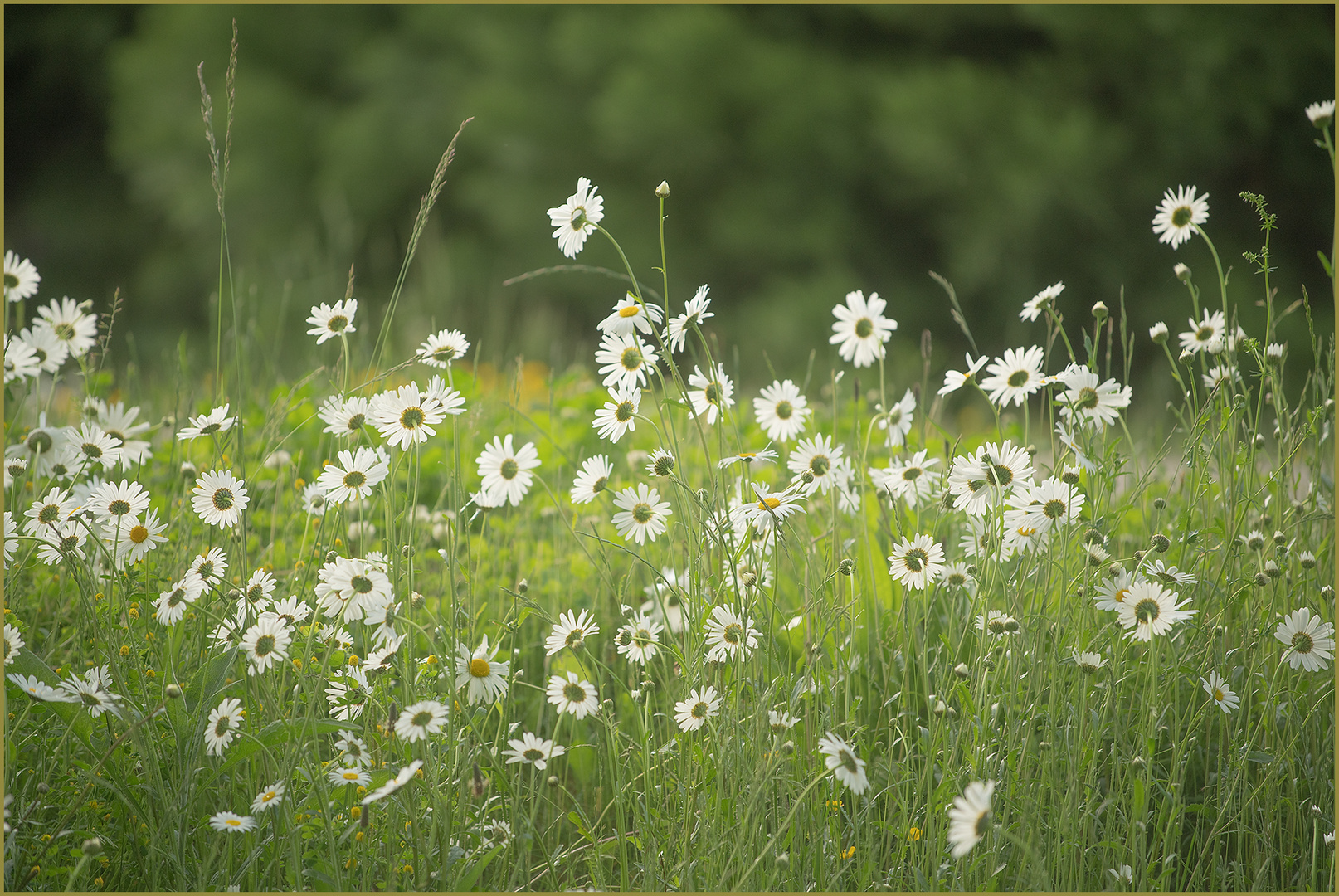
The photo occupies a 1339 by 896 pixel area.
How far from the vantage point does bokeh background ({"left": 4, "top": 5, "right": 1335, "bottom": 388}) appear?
6.14 metres

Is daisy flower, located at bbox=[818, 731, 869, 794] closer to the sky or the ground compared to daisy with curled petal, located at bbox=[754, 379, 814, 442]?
closer to the ground

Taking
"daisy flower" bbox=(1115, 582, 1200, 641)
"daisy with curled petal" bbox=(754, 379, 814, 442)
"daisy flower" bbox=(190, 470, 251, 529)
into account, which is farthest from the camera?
"daisy with curled petal" bbox=(754, 379, 814, 442)

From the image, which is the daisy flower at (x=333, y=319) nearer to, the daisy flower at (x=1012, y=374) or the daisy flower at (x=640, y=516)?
the daisy flower at (x=640, y=516)

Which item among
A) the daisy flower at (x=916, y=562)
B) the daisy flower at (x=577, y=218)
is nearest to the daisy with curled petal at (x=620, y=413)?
the daisy flower at (x=577, y=218)

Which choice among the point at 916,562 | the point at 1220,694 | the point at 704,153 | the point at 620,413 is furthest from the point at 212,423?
the point at 704,153

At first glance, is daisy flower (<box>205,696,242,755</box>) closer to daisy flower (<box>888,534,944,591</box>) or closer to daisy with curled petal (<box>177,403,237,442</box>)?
daisy with curled petal (<box>177,403,237,442</box>)

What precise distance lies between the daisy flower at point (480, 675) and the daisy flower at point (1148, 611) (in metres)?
0.75

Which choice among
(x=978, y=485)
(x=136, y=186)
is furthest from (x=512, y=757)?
(x=136, y=186)

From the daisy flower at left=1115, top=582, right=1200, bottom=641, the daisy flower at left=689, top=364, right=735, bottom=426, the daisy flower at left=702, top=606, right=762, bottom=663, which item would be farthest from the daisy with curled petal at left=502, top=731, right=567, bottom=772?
the daisy flower at left=1115, top=582, right=1200, bottom=641

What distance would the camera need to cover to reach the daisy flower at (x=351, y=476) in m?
1.09

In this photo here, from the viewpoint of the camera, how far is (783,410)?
4.52ft

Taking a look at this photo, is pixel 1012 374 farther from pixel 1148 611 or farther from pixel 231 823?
pixel 231 823

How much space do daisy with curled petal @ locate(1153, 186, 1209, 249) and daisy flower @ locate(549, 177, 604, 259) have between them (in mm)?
752

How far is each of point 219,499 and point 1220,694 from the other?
4.36ft
